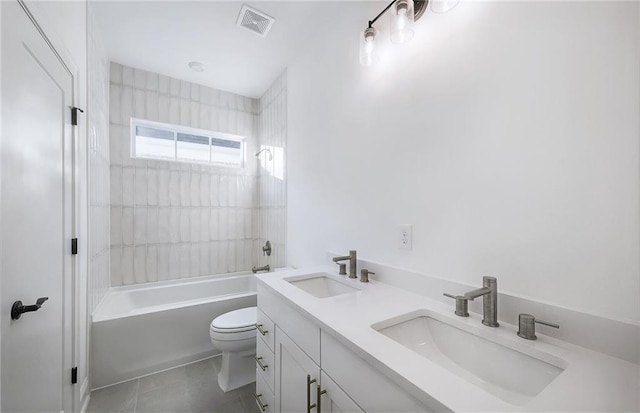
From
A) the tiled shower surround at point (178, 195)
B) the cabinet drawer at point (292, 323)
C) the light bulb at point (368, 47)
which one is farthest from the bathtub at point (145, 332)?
the light bulb at point (368, 47)

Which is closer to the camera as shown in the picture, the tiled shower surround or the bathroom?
the bathroom

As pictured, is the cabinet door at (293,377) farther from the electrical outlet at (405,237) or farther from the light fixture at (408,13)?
the light fixture at (408,13)

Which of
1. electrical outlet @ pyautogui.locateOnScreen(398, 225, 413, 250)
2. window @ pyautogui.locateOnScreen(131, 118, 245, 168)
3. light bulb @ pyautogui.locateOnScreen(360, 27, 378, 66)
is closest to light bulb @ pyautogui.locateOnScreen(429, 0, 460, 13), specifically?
light bulb @ pyautogui.locateOnScreen(360, 27, 378, 66)

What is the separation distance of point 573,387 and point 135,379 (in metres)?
2.57

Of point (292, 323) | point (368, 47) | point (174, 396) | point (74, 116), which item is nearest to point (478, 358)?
point (292, 323)

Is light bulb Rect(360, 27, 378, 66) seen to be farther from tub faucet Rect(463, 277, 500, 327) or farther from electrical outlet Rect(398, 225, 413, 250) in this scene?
tub faucet Rect(463, 277, 500, 327)

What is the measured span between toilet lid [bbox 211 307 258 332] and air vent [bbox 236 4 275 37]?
87.7 inches

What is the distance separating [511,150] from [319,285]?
1.17 m

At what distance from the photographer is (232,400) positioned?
5.54 feet

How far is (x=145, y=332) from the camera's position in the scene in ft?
6.52

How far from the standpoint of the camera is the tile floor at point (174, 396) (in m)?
1.62

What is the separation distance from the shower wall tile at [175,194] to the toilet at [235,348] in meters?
1.23

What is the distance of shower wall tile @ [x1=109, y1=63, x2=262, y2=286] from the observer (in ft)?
8.21

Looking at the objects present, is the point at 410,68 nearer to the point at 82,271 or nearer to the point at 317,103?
the point at 317,103
